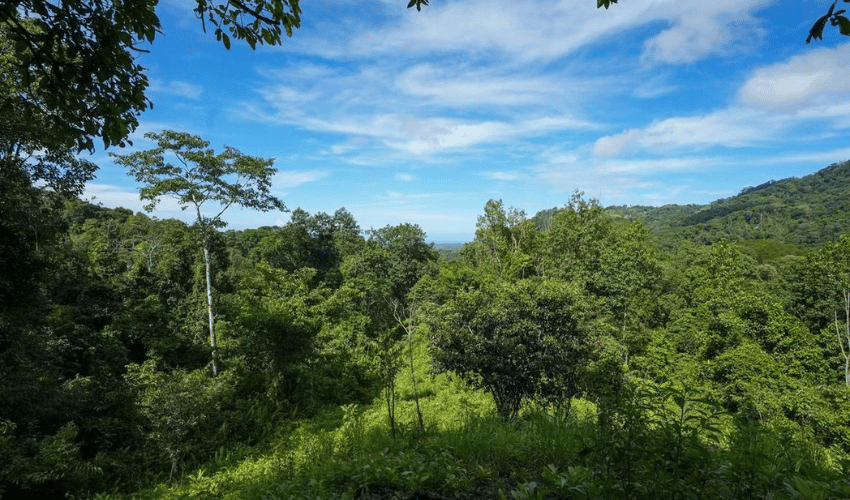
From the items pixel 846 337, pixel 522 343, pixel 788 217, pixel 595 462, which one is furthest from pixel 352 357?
pixel 788 217

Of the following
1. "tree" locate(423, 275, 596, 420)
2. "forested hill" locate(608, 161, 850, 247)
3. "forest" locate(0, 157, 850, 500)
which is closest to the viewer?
"forest" locate(0, 157, 850, 500)

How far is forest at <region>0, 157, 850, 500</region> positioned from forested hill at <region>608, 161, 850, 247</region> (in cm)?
2003

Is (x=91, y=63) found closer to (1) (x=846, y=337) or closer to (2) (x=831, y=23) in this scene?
(2) (x=831, y=23)

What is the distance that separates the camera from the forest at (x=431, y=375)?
3.04 meters

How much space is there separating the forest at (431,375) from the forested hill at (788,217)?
65.7ft

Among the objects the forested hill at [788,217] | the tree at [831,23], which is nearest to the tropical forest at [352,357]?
the tree at [831,23]

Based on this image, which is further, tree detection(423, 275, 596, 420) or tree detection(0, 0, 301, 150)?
tree detection(423, 275, 596, 420)

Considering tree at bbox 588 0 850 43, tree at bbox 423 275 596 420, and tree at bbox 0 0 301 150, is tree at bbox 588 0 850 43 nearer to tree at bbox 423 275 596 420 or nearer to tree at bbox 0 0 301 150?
tree at bbox 0 0 301 150

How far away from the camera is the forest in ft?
9.96

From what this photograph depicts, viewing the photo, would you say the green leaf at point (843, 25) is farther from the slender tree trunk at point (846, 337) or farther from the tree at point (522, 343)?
the slender tree trunk at point (846, 337)

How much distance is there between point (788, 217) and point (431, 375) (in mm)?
136451

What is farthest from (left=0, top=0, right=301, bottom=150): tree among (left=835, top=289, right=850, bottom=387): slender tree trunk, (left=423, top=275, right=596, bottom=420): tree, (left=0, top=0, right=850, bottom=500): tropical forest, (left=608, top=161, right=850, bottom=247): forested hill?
(left=608, top=161, right=850, bottom=247): forested hill

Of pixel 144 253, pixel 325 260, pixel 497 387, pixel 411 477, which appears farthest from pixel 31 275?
pixel 325 260

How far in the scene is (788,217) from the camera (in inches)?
4358
